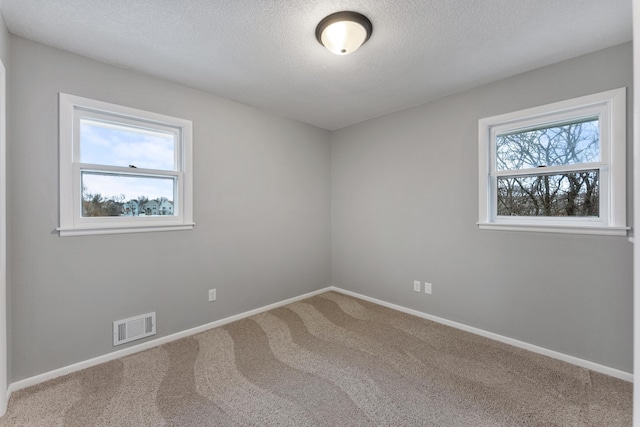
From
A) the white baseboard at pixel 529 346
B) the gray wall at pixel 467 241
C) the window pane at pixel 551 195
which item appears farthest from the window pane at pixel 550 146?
the white baseboard at pixel 529 346

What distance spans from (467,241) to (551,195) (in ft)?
2.56

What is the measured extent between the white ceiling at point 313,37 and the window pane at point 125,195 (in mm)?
938

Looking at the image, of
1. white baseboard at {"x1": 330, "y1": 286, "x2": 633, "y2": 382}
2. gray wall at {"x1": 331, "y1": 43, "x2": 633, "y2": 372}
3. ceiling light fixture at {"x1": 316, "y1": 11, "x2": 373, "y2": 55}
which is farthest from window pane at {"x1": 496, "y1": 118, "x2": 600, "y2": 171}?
ceiling light fixture at {"x1": 316, "y1": 11, "x2": 373, "y2": 55}

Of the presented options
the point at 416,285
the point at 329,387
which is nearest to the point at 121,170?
the point at 329,387

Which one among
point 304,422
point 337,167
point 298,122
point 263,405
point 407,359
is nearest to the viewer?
point 304,422

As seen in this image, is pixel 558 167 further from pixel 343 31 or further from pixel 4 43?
pixel 4 43

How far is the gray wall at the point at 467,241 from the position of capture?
2.08 metres

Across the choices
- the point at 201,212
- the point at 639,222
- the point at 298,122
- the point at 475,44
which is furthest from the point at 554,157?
the point at 201,212

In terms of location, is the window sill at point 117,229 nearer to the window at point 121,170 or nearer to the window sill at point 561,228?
the window at point 121,170

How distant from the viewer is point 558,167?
229 cm

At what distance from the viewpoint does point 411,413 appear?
168cm

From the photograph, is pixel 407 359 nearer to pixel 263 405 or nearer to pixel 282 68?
pixel 263 405

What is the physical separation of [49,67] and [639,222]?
3281 millimetres

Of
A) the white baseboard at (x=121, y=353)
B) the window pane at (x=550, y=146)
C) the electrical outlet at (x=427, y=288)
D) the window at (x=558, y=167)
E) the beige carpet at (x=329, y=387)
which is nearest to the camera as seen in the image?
the beige carpet at (x=329, y=387)
